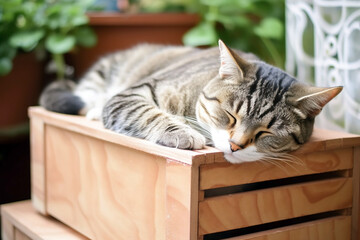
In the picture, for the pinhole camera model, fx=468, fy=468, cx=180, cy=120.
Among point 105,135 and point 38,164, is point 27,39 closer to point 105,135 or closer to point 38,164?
point 38,164

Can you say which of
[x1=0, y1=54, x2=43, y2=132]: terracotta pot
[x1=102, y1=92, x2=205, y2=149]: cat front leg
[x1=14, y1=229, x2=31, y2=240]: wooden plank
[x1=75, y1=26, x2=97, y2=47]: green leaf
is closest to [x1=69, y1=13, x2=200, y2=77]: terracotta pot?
[x1=75, y1=26, x2=97, y2=47]: green leaf

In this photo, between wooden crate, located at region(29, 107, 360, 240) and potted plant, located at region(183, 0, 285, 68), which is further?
potted plant, located at region(183, 0, 285, 68)

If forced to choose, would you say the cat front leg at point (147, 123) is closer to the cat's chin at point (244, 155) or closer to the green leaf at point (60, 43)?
the cat's chin at point (244, 155)

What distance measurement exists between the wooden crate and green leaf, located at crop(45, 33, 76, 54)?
50cm

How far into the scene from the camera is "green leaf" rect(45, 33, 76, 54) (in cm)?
181

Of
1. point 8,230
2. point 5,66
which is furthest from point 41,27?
point 8,230

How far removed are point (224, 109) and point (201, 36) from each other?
0.83m

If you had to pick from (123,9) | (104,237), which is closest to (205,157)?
(104,237)

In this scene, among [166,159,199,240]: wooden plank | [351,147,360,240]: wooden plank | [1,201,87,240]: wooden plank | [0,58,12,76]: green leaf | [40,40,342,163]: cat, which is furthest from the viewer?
[0,58,12,76]: green leaf

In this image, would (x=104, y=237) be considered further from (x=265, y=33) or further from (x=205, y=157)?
(x=265, y=33)

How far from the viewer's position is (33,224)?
143 cm

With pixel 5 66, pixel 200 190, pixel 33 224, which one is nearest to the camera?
pixel 200 190

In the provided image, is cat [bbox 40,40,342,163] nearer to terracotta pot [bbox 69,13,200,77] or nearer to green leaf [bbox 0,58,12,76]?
green leaf [bbox 0,58,12,76]

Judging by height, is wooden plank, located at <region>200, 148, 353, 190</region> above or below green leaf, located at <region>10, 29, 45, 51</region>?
below
